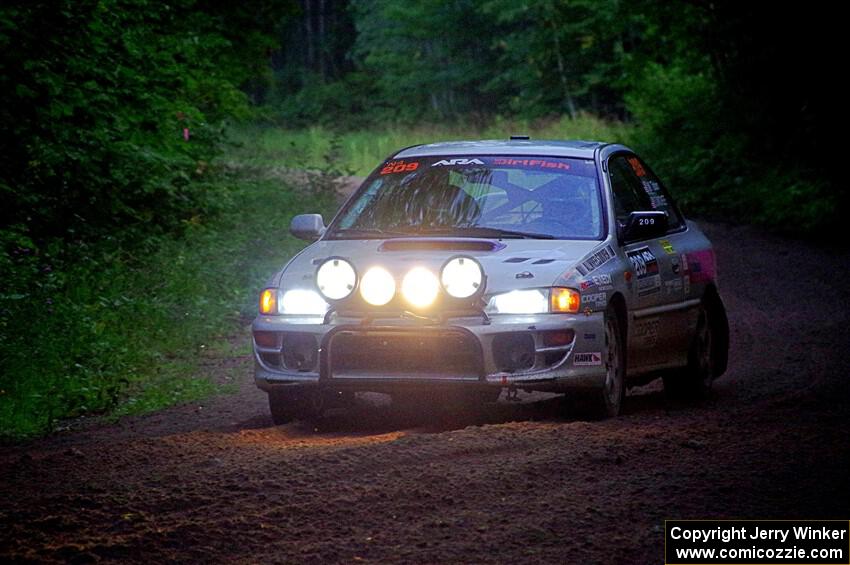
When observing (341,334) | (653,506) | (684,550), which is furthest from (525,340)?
(684,550)

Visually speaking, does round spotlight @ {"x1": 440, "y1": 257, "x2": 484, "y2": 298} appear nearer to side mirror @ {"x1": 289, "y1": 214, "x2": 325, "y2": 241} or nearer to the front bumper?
the front bumper

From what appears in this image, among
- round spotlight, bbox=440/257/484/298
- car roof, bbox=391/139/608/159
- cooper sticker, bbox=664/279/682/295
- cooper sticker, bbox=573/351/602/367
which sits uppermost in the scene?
car roof, bbox=391/139/608/159

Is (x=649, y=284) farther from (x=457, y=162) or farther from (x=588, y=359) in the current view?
(x=457, y=162)

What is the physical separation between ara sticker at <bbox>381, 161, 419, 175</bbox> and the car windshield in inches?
0.5

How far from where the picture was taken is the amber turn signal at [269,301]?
8414 millimetres

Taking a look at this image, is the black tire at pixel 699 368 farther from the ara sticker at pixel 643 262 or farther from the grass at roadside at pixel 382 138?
the grass at roadside at pixel 382 138

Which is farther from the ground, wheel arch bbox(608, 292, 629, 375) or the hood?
the hood

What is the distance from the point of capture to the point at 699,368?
9.88 meters

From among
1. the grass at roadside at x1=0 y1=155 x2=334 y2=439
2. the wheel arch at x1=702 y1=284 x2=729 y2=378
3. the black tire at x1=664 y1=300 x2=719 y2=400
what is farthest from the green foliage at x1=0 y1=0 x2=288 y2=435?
the wheel arch at x1=702 y1=284 x2=729 y2=378

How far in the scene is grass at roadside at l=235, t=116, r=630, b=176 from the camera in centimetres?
3697

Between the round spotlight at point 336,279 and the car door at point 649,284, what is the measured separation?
5.52 feet

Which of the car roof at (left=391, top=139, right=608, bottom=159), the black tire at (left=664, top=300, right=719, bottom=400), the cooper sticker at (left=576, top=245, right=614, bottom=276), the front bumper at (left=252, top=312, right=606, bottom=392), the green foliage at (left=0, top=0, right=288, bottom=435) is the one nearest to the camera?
the front bumper at (left=252, top=312, right=606, bottom=392)

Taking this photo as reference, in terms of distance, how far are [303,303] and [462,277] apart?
96 cm

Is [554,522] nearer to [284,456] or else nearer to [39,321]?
[284,456]
